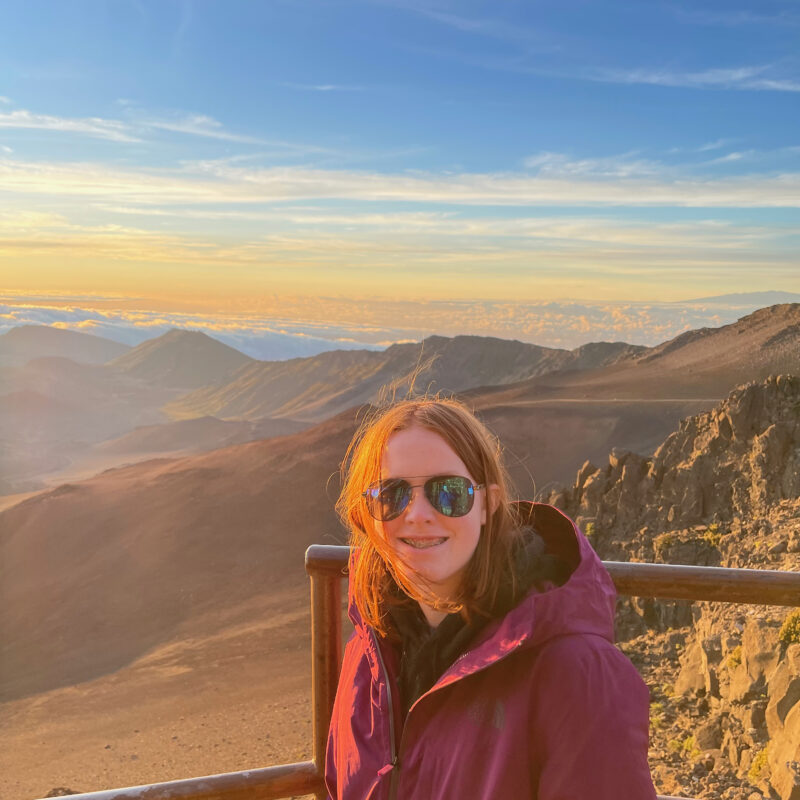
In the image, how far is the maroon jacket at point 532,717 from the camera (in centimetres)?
179

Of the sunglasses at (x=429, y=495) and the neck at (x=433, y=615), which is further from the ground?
the sunglasses at (x=429, y=495)

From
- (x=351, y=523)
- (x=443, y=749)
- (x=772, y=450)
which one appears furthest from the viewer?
(x=772, y=450)

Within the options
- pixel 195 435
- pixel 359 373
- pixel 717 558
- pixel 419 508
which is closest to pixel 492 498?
pixel 419 508

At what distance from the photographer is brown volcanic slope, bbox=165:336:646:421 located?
7406 cm

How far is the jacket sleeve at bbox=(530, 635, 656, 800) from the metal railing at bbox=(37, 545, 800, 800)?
1.94ft

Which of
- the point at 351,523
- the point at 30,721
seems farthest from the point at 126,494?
the point at 351,523

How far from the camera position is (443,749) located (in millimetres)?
2057

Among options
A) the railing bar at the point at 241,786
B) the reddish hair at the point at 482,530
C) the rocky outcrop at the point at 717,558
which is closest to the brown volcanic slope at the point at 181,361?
the rocky outcrop at the point at 717,558

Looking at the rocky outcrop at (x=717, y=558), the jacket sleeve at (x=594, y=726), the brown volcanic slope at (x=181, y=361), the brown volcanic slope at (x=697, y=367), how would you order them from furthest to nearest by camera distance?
the brown volcanic slope at (x=181, y=361) → the brown volcanic slope at (x=697, y=367) → the rocky outcrop at (x=717, y=558) → the jacket sleeve at (x=594, y=726)

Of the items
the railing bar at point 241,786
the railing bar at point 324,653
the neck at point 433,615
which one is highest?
the neck at point 433,615

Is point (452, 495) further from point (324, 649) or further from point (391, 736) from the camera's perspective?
point (324, 649)

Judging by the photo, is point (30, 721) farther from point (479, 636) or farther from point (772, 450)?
point (479, 636)

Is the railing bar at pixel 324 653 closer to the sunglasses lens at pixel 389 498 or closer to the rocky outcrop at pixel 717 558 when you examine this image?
the sunglasses lens at pixel 389 498

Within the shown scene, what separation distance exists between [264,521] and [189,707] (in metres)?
13.2
